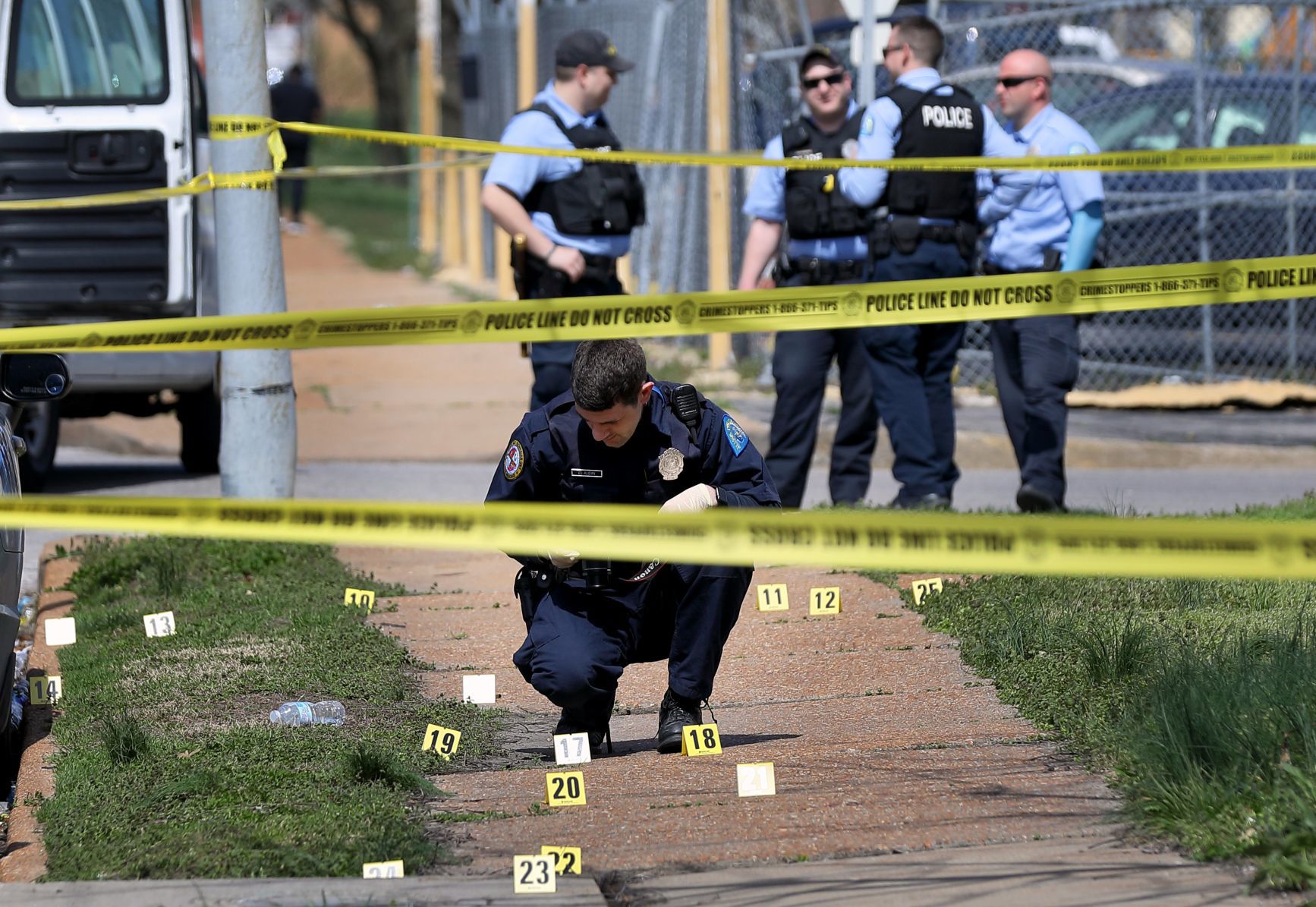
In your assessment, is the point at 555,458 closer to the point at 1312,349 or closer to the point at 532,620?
the point at 532,620

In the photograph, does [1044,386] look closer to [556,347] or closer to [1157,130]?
[556,347]

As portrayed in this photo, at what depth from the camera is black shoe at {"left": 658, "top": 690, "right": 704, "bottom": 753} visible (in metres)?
4.85

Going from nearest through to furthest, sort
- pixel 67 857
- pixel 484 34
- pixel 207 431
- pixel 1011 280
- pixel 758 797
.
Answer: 1. pixel 67 857
2. pixel 758 797
3. pixel 1011 280
4. pixel 207 431
5. pixel 484 34

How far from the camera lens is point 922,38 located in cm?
788

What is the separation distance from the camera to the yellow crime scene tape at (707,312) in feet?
15.1

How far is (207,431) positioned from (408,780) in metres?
5.62

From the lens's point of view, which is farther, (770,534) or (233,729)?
(233,729)

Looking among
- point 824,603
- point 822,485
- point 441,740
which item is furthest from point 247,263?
point 822,485

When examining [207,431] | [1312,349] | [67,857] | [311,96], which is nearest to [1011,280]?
[67,857]

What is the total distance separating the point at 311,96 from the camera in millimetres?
26547

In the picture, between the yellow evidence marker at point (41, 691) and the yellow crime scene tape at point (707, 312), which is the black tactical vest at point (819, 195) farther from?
the yellow evidence marker at point (41, 691)

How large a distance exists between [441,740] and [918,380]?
3.62 m

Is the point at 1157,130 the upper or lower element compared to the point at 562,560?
upper

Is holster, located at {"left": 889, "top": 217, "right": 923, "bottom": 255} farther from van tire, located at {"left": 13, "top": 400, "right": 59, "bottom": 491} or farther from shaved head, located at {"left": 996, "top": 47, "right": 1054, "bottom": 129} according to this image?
van tire, located at {"left": 13, "top": 400, "right": 59, "bottom": 491}
